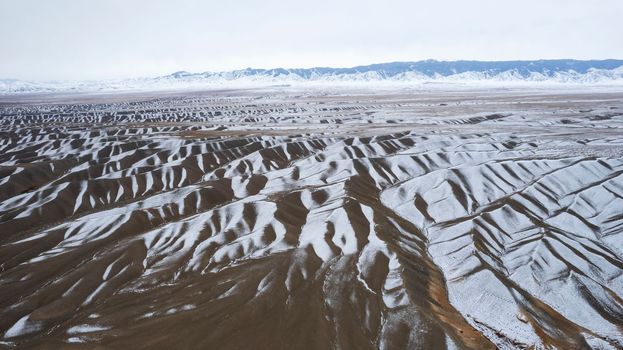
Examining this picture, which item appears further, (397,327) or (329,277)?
(329,277)

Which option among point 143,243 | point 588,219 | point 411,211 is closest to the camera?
point 143,243

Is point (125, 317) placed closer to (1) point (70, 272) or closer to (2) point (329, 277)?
(1) point (70, 272)

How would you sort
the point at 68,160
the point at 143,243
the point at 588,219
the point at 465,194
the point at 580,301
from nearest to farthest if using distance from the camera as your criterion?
the point at 580,301
the point at 143,243
the point at 588,219
the point at 465,194
the point at 68,160

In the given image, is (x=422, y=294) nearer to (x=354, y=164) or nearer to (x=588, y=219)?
(x=588, y=219)

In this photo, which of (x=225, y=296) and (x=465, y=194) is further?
(x=465, y=194)

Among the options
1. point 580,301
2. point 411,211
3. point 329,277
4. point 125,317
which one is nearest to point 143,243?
point 125,317

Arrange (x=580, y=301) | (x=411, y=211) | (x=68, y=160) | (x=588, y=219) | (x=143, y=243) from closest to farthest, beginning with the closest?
(x=580, y=301), (x=143, y=243), (x=588, y=219), (x=411, y=211), (x=68, y=160)

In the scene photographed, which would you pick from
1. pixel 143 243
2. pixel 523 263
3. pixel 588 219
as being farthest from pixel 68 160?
pixel 588 219
